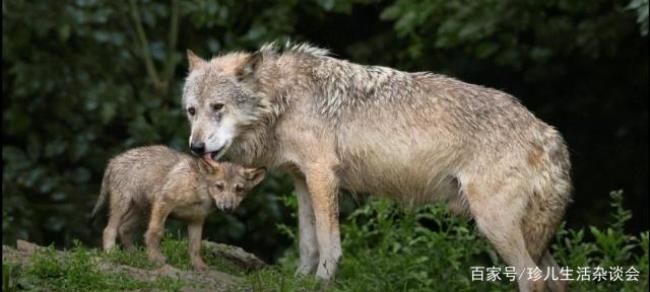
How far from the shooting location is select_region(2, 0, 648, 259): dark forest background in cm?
1270

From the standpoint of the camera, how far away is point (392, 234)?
1069 cm

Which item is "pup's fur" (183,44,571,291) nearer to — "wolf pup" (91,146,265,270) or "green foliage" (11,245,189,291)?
"wolf pup" (91,146,265,270)

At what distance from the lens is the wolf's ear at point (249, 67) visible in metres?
9.55

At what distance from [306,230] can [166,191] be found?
44.3 inches

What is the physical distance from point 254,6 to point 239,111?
4527 millimetres

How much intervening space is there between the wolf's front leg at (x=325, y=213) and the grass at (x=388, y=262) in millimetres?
162

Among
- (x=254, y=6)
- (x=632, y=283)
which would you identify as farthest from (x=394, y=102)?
(x=254, y=6)

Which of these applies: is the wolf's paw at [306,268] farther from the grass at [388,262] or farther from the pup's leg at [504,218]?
the pup's leg at [504,218]

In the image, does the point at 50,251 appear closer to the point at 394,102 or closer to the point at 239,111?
the point at 239,111

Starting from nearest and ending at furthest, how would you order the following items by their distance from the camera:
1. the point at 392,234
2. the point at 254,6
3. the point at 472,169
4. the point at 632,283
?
1. the point at 472,169
2. the point at 632,283
3. the point at 392,234
4. the point at 254,6

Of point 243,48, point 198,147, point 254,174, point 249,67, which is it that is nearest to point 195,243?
point 254,174

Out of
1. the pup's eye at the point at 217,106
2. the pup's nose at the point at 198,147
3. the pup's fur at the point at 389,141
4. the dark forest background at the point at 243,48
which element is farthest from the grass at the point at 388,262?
the dark forest background at the point at 243,48

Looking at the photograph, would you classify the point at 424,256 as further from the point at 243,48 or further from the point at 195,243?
the point at 243,48

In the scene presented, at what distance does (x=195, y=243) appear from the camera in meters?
9.50
